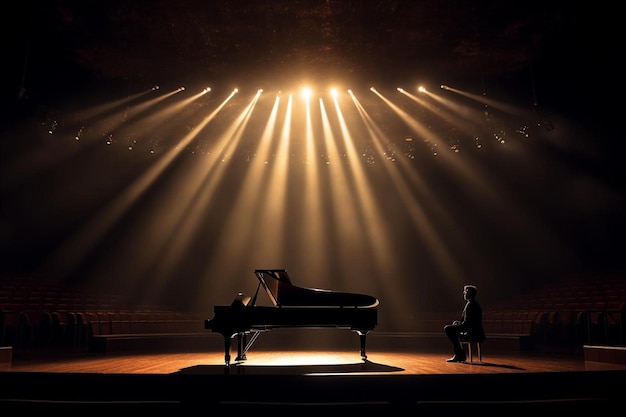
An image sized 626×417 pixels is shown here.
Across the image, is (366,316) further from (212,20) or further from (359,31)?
(212,20)

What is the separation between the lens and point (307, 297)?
A: 4.98 m

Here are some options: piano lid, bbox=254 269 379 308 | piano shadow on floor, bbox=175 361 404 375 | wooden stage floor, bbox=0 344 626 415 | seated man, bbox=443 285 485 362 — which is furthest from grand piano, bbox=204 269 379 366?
seated man, bbox=443 285 485 362

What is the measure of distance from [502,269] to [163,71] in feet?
31.8

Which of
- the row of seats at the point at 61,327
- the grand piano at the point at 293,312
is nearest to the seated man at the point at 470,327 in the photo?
the grand piano at the point at 293,312

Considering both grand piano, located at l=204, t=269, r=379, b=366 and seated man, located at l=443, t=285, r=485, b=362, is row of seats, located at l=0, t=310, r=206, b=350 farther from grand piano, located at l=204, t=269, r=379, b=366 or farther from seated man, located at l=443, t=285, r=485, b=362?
seated man, located at l=443, t=285, r=485, b=362

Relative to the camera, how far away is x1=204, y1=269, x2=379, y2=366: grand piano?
4719 millimetres

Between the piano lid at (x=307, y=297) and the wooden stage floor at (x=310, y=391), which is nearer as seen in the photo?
the wooden stage floor at (x=310, y=391)

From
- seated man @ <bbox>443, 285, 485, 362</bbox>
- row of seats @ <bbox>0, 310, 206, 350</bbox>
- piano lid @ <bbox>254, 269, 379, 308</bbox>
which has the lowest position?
row of seats @ <bbox>0, 310, 206, 350</bbox>

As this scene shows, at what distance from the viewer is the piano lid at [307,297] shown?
4.91 meters

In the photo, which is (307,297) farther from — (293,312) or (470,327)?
(470,327)

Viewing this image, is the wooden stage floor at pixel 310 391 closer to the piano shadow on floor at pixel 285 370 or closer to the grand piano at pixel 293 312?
the piano shadow on floor at pixel 285 370

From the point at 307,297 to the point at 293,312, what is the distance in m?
0.23

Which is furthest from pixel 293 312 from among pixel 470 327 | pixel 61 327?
pixel 61 327

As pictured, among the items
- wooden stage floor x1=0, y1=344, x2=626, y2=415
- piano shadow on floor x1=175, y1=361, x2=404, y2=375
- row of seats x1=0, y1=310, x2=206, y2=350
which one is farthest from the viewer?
row of seats x1=0, y1=310, x2=206, y2=350
